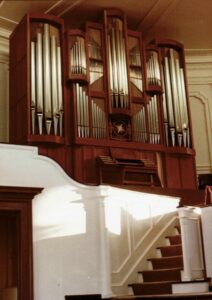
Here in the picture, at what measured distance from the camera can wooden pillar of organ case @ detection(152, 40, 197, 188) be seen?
37.7 feet

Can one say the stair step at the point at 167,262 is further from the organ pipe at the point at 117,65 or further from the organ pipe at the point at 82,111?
the organ pipe at the point at 117,65

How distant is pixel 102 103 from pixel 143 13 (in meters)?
2.48

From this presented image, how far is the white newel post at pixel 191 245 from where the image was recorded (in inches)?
308

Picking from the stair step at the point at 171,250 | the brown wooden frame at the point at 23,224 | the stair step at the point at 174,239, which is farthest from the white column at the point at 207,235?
the brown wooden frame at the point at 23,224

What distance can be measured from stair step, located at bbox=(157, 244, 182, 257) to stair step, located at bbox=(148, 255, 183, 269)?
10.5 inches

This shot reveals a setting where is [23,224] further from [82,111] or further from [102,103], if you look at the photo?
[102,103]

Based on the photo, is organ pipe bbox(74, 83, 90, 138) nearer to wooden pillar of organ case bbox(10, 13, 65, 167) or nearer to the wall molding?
wooden pillar of organ case bbox(10, 13, 65, 167)

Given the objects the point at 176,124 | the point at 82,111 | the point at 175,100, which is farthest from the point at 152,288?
the point at 175,100

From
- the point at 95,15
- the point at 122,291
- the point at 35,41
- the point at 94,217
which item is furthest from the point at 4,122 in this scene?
the point at 122,291

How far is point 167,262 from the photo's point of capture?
876 centimetres

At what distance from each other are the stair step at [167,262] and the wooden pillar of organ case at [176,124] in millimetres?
2694

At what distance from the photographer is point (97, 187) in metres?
8.82

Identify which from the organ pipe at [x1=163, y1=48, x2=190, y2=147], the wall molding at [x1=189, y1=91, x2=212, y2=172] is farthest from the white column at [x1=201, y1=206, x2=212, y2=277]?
the wall molding at [x1=189, y1=91, x2=212, y2=172]

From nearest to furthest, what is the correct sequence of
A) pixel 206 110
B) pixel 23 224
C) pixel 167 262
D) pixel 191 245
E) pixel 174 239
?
pixel 191 245, pixel 23 224, pixel 167 262, pixel 174 239, pixel 206 110
